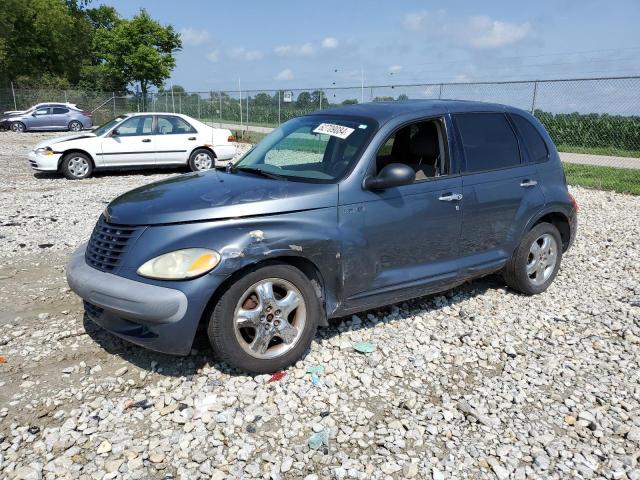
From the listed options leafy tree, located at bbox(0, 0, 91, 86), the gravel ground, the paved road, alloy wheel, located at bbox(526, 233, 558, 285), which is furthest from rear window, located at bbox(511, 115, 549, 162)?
leafy tree, located at bbox(0, 0, 91, 86)

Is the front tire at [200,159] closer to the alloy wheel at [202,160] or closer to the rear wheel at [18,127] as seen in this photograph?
the alloy wheel at [202,160]

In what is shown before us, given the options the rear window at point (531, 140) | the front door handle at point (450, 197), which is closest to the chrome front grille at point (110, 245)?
the front door handle at point (450, 197)

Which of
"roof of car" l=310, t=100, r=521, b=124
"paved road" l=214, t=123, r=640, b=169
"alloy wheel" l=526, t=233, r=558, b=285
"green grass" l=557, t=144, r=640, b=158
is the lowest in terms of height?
"alloy wheel" l=526, t=233, r=558, b=285

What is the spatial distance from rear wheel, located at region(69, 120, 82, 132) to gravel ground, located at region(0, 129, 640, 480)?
2618 cm

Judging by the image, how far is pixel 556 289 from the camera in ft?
18.1

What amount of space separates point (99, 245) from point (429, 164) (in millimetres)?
2677

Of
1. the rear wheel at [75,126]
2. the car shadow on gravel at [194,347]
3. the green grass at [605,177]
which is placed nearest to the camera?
the car shadow on gravel at [194,347]

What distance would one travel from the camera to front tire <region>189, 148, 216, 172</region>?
44.0 ft

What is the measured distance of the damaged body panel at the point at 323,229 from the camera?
11.1 ft

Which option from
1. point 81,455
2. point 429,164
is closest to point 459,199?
point 429,164

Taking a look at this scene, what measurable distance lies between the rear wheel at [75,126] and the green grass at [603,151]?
23.9m

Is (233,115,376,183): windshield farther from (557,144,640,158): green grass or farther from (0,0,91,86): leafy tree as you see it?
(0,0,91,86): leafy tree

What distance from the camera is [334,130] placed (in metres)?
4.41

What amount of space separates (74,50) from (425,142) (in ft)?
168
